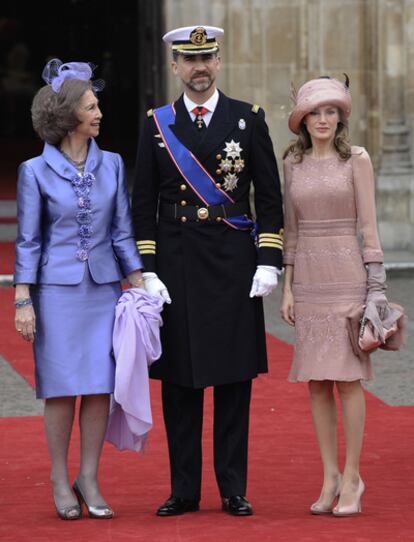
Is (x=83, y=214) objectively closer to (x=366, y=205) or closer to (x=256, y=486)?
(x=366, y=205)

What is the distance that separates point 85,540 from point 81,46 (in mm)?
30163

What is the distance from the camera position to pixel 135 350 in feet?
23.6

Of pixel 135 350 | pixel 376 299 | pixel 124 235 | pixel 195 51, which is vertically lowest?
pixel 135 350

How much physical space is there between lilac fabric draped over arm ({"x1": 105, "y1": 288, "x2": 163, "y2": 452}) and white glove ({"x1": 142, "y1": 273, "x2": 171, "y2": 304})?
0.07 m

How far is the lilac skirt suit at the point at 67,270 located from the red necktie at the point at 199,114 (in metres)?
0.47

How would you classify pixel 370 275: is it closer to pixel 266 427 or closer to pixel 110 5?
pixel 266 427

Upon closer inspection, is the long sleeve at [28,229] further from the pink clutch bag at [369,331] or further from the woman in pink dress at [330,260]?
the pink clutch bag at [369,331]

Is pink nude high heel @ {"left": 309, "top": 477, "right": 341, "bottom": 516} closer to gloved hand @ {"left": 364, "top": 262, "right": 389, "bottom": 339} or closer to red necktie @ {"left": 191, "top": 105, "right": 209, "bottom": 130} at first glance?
gloved hand @ {"left": 364, "top": 262, "right": 389, "bottom": 339}

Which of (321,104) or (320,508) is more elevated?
(321,104)

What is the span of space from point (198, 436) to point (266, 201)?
1027 millimetres

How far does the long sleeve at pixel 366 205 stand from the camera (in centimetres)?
736

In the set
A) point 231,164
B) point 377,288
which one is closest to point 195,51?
point 231,164

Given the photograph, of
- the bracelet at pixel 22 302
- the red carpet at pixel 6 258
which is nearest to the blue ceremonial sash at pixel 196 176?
the bracelet at pixel 22 302

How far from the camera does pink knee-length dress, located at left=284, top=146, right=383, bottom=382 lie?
7383 mm
